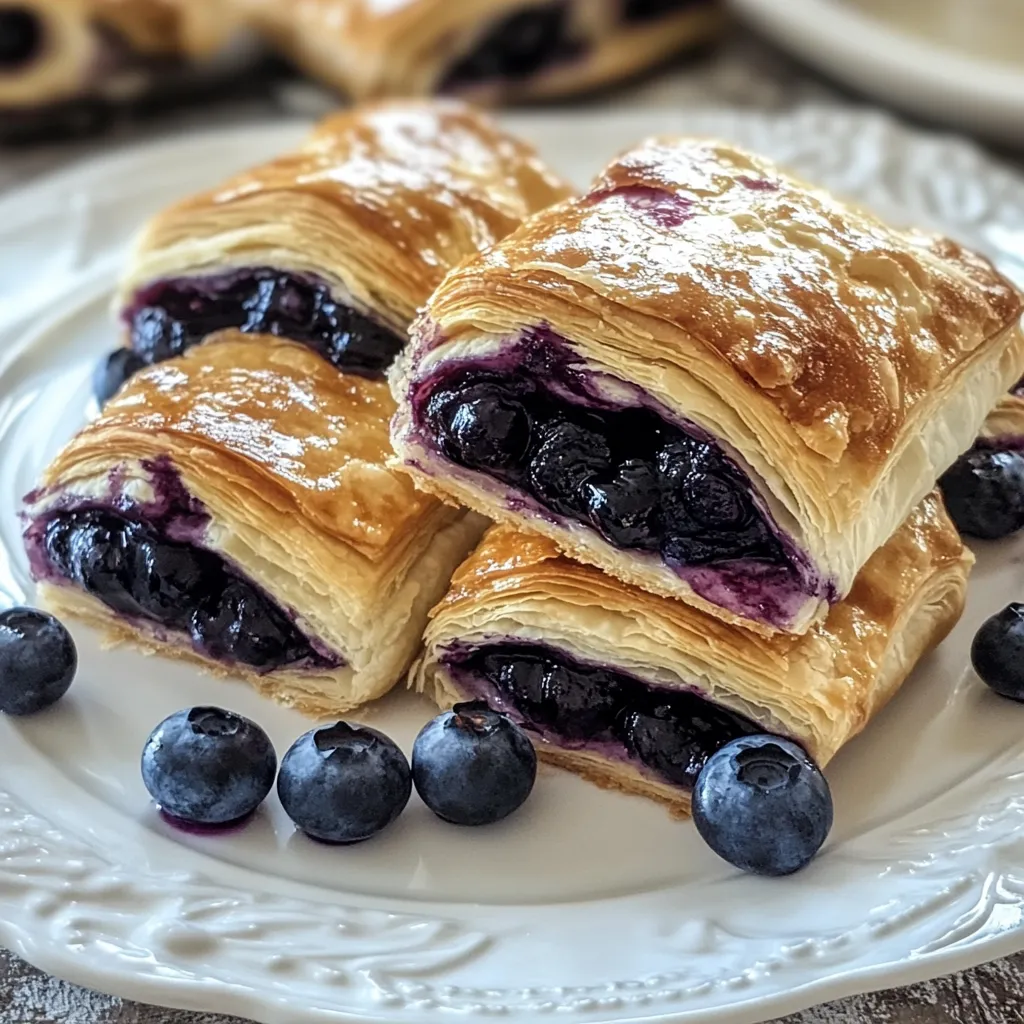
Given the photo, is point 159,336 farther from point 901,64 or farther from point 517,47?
point 901,64

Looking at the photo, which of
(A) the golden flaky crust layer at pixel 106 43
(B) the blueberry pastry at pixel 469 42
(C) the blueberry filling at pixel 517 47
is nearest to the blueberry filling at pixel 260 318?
(B) the blueberry pastry at pixel 469 42

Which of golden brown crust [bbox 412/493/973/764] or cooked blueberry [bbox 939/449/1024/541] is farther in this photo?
cooked blueberry [bbox 939/449/1024/541]

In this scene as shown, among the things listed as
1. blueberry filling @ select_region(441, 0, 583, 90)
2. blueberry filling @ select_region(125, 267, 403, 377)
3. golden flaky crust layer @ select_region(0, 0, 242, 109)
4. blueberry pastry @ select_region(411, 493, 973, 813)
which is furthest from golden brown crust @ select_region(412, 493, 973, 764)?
Answer: golden flaky crust layer @ select_region(0, 0, 242, 109)

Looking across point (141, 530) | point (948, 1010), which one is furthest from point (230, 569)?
point (948, 1010)

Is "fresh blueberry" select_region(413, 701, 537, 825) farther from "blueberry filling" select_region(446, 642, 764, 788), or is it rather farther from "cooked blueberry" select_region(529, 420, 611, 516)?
"cooked blueberry" select_region(529, 420, 611, 516)

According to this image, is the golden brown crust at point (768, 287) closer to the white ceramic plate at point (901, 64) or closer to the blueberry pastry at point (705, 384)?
the blueberry pastry at point (705, 384)

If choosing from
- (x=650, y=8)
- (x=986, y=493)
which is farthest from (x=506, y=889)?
(x=650, y=8)
